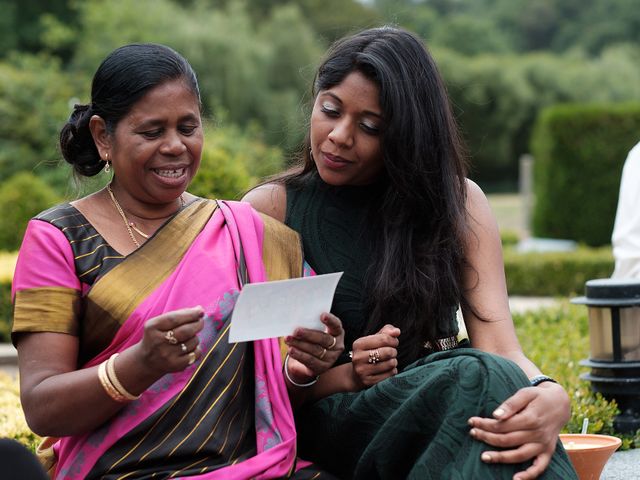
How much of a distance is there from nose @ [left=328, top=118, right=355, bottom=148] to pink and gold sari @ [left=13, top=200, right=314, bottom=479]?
568 mm

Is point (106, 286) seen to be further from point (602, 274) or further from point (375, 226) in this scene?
point (602, 274)

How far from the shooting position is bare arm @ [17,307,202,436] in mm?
2543

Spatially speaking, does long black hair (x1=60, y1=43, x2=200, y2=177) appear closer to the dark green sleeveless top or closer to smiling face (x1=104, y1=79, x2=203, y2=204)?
smiling face (x1=104, y1=79, x2=203, y2=204)

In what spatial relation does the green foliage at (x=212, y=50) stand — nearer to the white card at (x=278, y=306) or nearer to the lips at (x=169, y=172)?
the lips at (x=169, y=172)

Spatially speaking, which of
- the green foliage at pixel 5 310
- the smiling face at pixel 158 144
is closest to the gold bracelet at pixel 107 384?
the smiling face at pixel 158 144

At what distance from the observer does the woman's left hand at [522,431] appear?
107 inches

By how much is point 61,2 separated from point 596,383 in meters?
29.8

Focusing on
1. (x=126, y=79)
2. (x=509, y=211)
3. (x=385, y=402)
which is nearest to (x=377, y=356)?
(x=385, y=402)

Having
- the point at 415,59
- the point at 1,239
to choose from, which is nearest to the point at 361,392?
the point at 415,59

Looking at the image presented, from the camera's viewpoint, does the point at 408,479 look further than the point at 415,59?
No

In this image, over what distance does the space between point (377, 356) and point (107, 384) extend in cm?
85

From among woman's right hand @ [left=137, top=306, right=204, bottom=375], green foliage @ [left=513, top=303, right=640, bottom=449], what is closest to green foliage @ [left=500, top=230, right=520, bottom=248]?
green foliage @ [left=513, top=303, right=640, bottom=449]

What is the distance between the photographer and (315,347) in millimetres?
2953

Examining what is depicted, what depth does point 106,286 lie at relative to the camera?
285 cm
